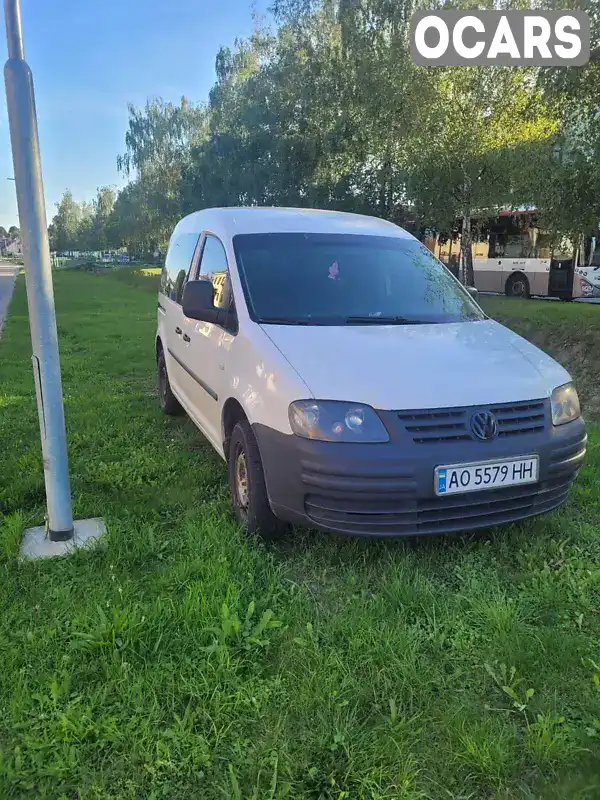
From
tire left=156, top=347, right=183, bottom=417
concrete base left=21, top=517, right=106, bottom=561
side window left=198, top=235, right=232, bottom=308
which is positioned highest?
side window left=198, top=235, right=232, bottom=308

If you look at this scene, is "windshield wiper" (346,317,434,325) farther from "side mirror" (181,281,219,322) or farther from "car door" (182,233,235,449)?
"side mirror" (181,281,219,322)

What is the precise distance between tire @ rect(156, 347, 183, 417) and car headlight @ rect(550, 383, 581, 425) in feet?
12.4

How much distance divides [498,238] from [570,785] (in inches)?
921

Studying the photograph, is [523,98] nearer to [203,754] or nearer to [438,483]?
[438,483]

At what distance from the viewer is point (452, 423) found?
299cm

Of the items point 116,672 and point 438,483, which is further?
point 438,483

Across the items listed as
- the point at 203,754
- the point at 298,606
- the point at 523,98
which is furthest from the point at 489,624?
the point at 523,98

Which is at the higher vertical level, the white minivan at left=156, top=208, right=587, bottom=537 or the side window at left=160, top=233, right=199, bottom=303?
the side window at left=160, top=233, right=199, bottom=303

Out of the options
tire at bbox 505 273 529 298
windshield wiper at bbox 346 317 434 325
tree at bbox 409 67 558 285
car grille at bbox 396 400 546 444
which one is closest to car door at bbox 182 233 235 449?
Result: windshield wiper at bbox 346 317 434 325

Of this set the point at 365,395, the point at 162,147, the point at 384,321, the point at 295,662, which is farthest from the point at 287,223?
the point at 162,147

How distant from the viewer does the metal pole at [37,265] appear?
10.2 feet

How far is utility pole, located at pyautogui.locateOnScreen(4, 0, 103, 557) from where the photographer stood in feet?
10.2

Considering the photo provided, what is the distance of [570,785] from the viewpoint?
6.44ft

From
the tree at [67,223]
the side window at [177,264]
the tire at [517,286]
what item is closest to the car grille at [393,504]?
the side window at [177,264]
